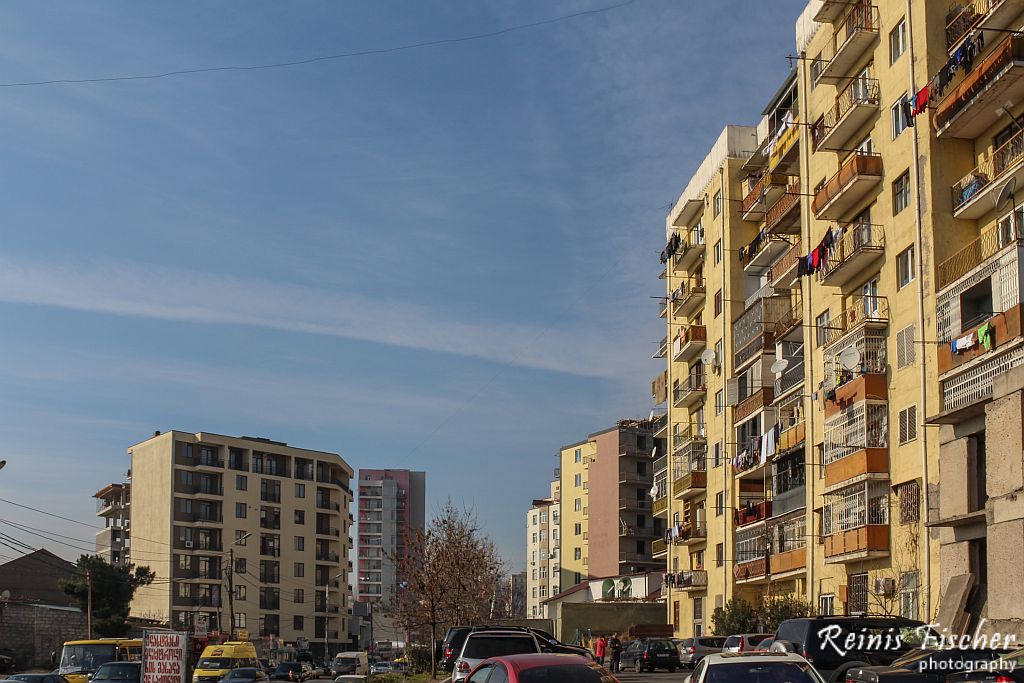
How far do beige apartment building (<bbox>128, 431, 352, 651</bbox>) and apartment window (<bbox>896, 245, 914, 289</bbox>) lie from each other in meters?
75.4

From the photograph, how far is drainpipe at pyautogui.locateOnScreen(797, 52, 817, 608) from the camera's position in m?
46.3

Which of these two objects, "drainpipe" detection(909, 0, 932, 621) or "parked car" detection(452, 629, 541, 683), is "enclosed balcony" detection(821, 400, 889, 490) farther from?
"parked car" detection(452, 629, 541, 683)

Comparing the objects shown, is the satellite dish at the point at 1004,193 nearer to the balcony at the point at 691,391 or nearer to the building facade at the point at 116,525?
the balcony at the point at 691,391

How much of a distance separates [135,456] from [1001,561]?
10035cm

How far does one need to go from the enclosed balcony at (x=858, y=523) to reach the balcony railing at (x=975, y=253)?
25.5ft

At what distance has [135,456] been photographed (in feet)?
382

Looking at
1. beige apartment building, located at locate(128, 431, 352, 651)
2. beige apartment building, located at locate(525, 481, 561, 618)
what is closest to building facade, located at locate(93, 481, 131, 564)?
beige apartment building, located at locate(128, 431, 352, 651)

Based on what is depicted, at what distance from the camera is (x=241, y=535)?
369 feet

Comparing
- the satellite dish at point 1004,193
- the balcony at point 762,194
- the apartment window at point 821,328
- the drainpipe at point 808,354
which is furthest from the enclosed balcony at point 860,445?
the balcony at point 762,194

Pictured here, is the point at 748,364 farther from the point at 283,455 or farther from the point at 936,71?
the point at 283,455

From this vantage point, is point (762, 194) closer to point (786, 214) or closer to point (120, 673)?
point (786, 214)

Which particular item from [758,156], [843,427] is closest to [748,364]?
[758,156]

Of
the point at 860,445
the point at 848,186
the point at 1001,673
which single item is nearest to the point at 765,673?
the point at 1001,673

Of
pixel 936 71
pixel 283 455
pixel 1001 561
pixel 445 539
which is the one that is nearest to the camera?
pixel 1001 561
